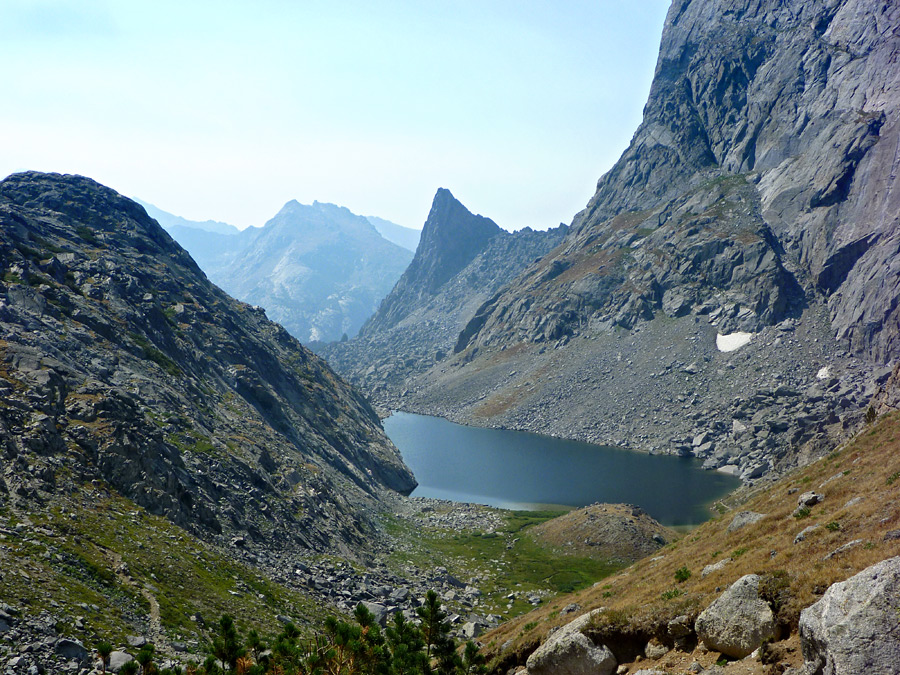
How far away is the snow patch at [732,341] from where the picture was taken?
17975 centimetres

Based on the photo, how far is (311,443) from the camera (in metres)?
107

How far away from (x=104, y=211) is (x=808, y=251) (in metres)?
206

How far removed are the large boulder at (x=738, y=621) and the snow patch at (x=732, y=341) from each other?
17871cm

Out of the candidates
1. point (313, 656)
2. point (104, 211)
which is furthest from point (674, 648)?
point (104, 211)

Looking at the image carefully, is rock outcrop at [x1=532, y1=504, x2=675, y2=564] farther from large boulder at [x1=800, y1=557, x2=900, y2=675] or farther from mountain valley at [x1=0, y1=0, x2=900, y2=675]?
large boulder at [x1=800, y1=557, x2=900, y2=675]

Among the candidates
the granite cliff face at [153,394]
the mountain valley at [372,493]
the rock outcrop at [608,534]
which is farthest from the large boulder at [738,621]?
the rock outcrop at [608,534]

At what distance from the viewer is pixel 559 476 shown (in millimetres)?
137750

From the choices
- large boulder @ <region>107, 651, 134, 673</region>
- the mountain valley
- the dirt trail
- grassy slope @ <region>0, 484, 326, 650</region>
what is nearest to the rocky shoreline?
the mountain valley

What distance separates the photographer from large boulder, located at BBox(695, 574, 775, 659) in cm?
1723

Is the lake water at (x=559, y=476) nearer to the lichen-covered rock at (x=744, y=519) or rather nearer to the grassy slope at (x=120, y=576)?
the lichen-covered rock at (x=744, y=519)

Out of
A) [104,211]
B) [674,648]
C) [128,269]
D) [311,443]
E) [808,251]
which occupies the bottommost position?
[674,648]

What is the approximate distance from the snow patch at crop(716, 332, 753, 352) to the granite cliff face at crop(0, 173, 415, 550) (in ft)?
363

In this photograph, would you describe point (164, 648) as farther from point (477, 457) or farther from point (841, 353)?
point (841, 353)

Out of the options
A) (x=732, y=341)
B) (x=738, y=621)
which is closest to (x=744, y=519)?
(x=738, y=621)
